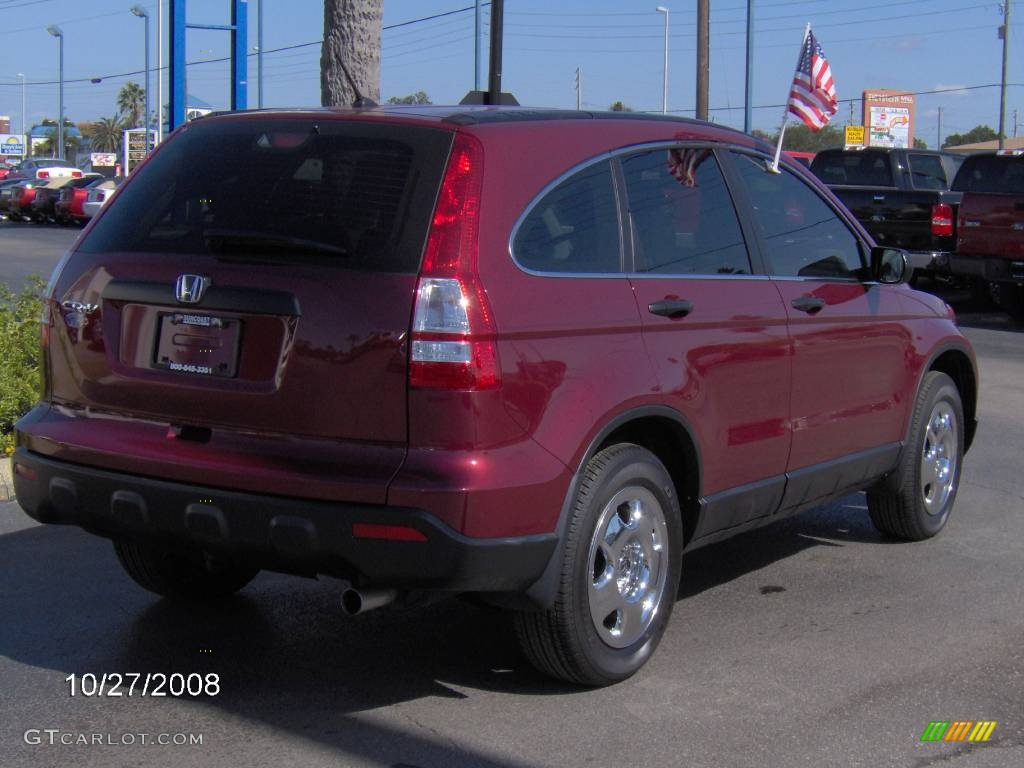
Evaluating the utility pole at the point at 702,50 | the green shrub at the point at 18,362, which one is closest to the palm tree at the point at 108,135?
the utility pole at the point at 702,50

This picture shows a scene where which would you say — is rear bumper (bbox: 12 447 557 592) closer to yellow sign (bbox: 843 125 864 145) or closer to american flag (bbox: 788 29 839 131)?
american flag (bbox: 788 29 839 131)

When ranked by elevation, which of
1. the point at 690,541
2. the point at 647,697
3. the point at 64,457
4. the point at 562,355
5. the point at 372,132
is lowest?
the point at 647,697

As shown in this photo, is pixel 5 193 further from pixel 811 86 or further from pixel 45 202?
pixel 811 86

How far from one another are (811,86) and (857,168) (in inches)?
510

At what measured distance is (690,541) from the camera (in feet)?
15.6

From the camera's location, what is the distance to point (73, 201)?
38469mm

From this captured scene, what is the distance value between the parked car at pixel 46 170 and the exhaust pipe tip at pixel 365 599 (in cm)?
4727

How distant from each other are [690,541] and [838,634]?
74 centimetres

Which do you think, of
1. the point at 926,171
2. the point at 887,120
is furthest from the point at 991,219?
the point at 887,120

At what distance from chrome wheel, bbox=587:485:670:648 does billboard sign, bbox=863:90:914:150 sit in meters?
63.2

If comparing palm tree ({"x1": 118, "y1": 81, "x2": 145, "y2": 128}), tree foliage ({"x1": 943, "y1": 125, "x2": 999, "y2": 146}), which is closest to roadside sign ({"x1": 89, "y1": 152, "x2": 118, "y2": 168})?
palm tree ({"x1": 118, "y1": 81, "x2": 145, "y2": 128})

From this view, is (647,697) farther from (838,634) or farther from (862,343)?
(862,343)

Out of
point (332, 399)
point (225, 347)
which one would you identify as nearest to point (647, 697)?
Result: point (332, 399)

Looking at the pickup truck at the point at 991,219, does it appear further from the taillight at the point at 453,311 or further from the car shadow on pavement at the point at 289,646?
the taillight at the point at 453,311
